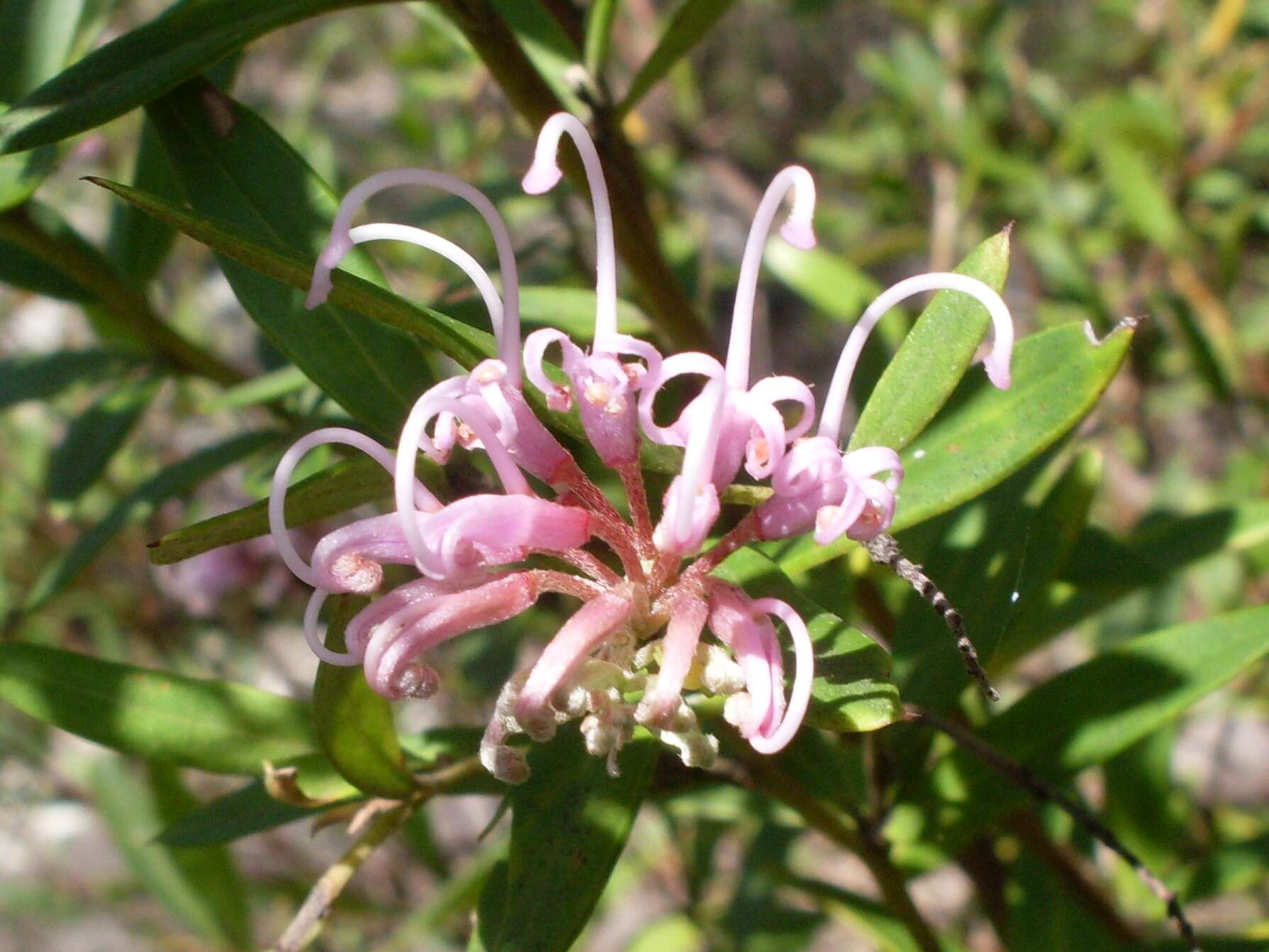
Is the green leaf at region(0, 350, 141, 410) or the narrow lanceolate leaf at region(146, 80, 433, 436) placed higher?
the green leaf at region(0, 350, 141, 410)

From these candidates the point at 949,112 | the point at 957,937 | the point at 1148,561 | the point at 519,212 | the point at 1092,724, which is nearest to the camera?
the point at 1092,724

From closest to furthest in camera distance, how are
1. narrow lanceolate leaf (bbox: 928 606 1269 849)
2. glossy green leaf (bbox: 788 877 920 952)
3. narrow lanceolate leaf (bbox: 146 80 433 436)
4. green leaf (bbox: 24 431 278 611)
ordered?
narrow lanceolate leaf (bbox: 146 80 433 436) → narrow lanceolate leaf (bbox: 928 606 1269 849) → glossy green leaf (bbox: 788 877 920 952) → green leaf (bbox: 24 431 278 611)

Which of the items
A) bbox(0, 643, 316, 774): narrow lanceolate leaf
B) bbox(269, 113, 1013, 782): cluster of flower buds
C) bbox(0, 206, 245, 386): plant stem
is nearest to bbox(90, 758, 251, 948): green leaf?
bbox(0, 206, 245, 386): plant stem

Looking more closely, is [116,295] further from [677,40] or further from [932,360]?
[932,360]

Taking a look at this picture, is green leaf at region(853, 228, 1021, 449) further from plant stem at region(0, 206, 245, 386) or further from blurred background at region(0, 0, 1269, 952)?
plant stem at region(0, 206, 245, 386)

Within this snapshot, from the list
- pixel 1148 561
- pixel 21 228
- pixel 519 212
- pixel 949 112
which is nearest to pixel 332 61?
pixel 519 212

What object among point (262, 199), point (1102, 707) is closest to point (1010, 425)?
point (1102, 707)

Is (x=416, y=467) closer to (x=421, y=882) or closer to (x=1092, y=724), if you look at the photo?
(x=1092, y=724)
